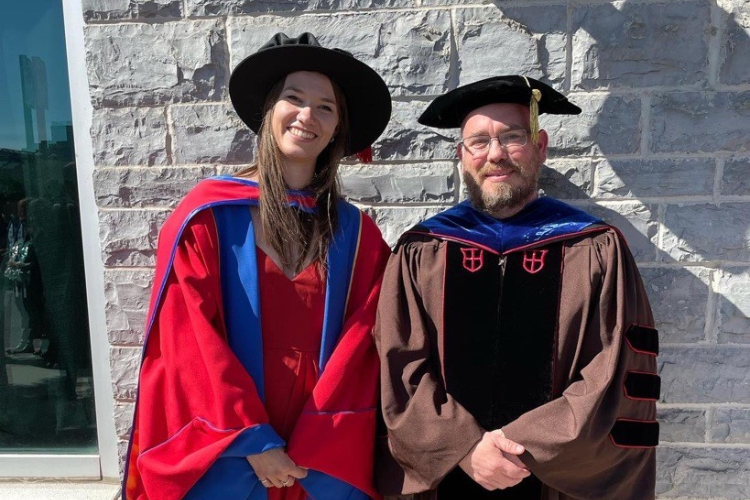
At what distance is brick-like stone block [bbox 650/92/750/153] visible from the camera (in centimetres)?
232

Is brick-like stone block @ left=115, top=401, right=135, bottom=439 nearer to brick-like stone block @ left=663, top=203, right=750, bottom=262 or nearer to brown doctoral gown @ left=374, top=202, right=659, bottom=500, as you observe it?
brown doctoral gown @ left=374, top=202, right=659, bottom=500

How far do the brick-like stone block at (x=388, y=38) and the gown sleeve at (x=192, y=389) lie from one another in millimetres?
1021

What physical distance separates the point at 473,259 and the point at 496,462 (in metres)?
0.61

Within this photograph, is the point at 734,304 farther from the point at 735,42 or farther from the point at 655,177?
the point at 735,42

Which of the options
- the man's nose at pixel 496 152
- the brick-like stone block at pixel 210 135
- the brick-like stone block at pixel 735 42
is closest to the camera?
the man's nose at pixel 496 152

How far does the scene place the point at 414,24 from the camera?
2395mm

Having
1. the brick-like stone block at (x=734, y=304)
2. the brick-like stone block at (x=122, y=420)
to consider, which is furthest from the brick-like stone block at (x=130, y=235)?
the brick-like stone block at (x=734, y=304)

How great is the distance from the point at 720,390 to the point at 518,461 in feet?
4.09

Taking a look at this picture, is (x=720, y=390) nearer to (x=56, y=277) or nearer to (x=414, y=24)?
(x=414, y=24)

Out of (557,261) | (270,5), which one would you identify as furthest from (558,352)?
(270,5)

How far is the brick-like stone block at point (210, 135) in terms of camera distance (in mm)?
2500

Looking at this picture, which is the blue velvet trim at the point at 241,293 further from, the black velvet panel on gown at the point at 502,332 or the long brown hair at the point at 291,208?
the black velvet panel on gown at the point at 502,332

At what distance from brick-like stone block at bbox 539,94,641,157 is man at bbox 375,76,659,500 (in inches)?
17.0

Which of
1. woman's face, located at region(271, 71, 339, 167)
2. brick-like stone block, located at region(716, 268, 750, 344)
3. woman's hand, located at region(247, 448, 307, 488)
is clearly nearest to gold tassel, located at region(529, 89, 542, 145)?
woman's face, located at region(271, 71, 339, 167)
